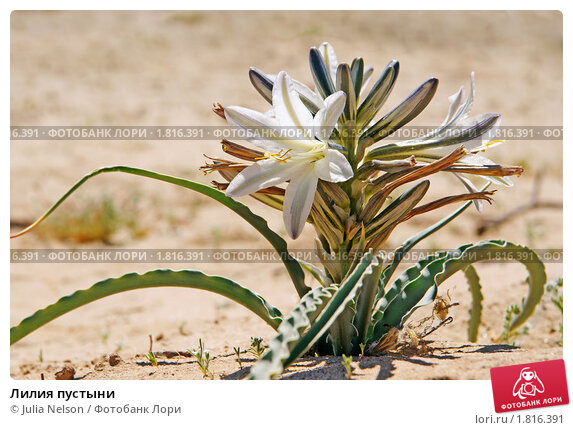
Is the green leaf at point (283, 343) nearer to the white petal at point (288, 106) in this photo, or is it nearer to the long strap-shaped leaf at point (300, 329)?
the long strap-shaped leaf at point (300, 329)

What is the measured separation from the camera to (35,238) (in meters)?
4.96

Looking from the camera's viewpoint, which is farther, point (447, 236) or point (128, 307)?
point (447, 236)

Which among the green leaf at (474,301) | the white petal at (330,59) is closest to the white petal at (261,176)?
the white petal at (330,59)

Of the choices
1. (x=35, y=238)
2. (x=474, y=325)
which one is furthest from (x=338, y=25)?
(x=474, y=325)

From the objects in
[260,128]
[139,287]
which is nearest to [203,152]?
[139,287]

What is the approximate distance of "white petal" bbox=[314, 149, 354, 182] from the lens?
1.58 m

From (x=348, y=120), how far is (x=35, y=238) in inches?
154

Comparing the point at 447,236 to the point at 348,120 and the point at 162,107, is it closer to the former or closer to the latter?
the point at 348,120

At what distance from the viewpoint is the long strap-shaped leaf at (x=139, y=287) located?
1694 millimetres

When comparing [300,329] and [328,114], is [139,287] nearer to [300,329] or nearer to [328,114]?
[300,329]

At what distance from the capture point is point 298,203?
1.64m

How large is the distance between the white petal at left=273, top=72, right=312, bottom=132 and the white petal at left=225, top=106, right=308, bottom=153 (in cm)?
3
